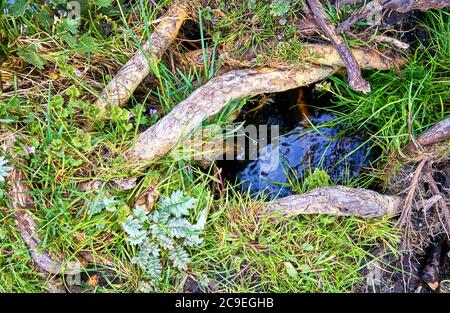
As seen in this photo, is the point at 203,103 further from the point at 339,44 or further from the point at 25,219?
the point at 25,219

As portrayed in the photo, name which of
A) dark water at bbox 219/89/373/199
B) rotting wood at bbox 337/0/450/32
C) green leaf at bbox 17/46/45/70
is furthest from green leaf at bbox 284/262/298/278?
green leaf at bbox 17/46/45/70

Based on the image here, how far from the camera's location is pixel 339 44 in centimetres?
233

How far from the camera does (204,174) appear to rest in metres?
2.49

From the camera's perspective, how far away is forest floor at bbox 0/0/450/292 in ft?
7.67

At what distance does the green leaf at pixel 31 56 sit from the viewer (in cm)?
232

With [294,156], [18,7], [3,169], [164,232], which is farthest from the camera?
[294,156]

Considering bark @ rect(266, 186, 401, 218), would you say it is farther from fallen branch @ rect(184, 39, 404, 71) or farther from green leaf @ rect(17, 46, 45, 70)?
green leaf @ rect(17, 46, 45, 70)

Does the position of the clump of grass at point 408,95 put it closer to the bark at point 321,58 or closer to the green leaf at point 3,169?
the bark at point 321,58

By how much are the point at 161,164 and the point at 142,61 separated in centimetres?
59

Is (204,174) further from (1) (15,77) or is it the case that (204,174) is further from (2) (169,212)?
(1) (15,77)

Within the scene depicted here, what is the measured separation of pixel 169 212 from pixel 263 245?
0.57 meters

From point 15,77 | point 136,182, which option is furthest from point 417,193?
point 15,77

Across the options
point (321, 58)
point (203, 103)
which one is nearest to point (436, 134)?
point (321, 58)

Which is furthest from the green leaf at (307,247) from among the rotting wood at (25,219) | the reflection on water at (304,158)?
the rotting wood at (25,219)
